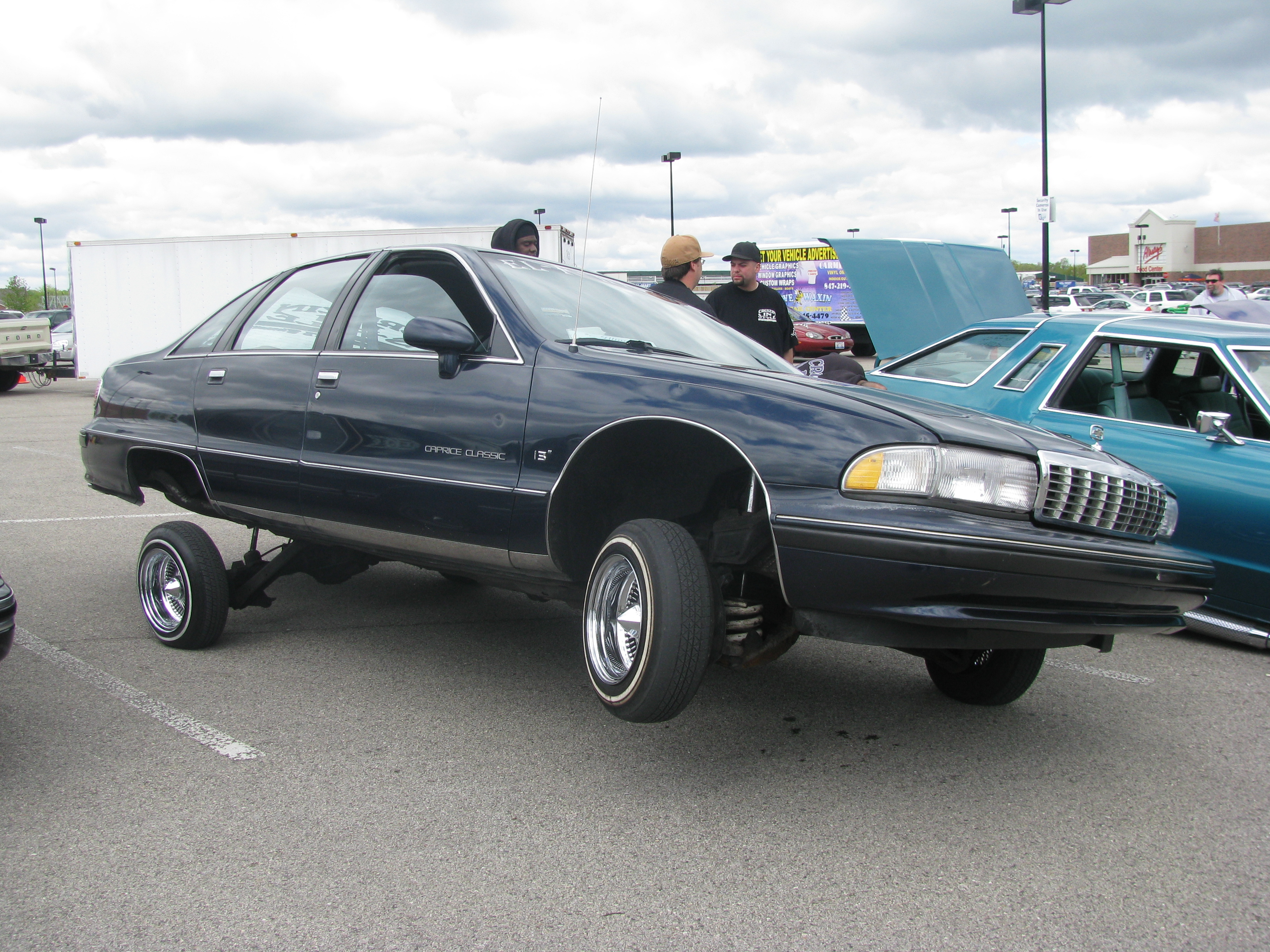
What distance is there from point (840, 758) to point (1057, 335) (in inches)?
132

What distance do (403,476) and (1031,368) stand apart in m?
3.70

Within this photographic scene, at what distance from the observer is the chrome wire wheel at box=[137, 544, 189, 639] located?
4.30 m

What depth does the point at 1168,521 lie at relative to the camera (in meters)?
3.17

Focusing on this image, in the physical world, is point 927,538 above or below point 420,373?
below

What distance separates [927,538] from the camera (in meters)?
2.54

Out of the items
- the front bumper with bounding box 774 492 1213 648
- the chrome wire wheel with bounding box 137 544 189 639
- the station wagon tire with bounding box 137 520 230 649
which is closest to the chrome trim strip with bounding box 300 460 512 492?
the station wagon tire with bounding box 137 520 230 649

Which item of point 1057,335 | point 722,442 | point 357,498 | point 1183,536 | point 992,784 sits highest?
point 1057,335

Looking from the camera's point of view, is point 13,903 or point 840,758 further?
point 840,758

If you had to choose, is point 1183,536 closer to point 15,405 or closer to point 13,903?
point 13,903

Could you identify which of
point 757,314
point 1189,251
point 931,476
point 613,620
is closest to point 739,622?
point 613,620

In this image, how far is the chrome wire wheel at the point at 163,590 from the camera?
430 cm

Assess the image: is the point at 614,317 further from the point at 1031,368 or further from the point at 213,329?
the point at 1031,368

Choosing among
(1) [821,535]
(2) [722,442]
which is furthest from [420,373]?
(1) [821,535]

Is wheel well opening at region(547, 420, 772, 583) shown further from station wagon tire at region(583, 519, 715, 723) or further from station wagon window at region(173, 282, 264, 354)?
station wagon window at region(173, 282, 264, 354)
